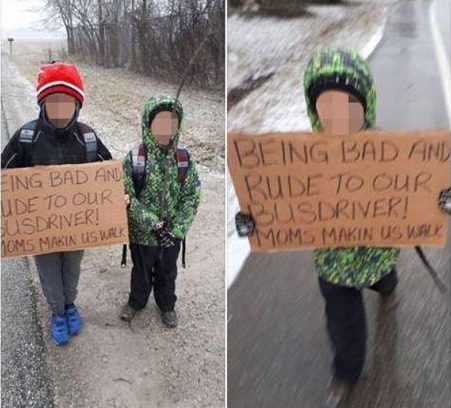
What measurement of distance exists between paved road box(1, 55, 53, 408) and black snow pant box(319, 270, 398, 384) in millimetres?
746

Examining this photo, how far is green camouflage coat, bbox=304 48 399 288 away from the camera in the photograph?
1.32 m

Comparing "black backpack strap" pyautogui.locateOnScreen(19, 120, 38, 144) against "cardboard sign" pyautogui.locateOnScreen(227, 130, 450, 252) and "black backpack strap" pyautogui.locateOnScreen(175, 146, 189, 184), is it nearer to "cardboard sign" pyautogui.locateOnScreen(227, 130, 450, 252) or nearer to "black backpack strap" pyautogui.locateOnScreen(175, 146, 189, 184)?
"black backpack strap" pyautogui.locateOnScreen(175, 146, 189, 184)

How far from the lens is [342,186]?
1.41 meters

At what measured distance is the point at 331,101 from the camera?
4.37 ft

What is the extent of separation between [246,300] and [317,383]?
28 centimetres

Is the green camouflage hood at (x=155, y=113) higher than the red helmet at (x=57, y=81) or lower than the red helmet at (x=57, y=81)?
lower

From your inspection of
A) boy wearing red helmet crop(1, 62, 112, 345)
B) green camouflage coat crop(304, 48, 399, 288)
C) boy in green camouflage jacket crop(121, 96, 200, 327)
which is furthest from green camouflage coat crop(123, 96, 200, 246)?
green camouflage coat crop(304, 48, 399, 288)

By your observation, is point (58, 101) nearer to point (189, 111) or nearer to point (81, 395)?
point (189, 111)

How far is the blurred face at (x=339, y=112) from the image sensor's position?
1.33m

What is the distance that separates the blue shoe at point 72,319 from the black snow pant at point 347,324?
0.65m

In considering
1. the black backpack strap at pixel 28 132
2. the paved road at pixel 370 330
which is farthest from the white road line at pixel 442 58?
the black backpack strap at pixel 28 132

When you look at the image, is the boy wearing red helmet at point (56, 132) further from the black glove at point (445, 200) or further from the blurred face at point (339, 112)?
the black glove at point (445, 200)

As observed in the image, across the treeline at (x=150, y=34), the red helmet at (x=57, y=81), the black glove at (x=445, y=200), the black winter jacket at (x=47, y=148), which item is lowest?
the black glove at (x=445, y=200)

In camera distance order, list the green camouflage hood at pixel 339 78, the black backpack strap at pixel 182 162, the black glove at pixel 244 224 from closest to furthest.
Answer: the green camouflage hood at pixel 339 78 → the black glove at pixel 244 224 → the black backpack strap at pixel 182 162
